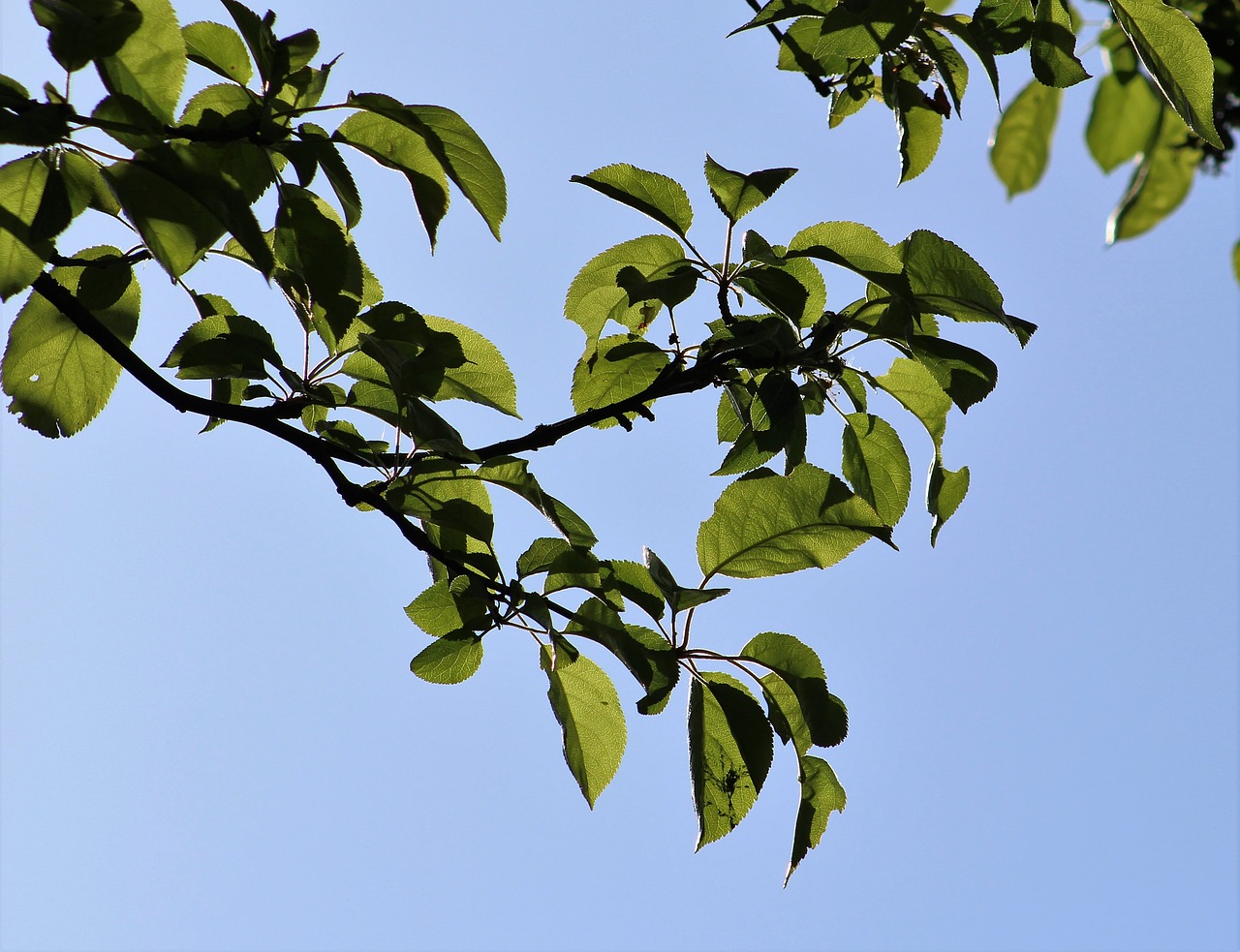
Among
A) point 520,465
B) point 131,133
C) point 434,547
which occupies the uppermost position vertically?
point 131,133

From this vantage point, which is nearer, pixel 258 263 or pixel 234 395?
pixel 258 263

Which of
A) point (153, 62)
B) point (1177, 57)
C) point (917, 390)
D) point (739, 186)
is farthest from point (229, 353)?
point (1177, 57)

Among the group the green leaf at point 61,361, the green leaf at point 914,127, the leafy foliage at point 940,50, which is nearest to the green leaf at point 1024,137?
the leafy foliage at point 940,50

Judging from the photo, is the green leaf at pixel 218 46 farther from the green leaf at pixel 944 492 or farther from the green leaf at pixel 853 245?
the green leaf at pixel 944 492

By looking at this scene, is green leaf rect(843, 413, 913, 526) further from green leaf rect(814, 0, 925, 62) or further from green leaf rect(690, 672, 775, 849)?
green leaf rect(814, 0, 925, 62)

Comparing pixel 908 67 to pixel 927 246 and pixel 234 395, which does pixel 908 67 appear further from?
pixel 234 395

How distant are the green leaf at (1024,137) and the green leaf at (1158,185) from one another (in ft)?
0.75

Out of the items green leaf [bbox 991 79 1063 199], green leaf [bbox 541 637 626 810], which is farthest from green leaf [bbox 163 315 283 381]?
green leaf [bbox 991 79 1063 199]

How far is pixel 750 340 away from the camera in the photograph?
1.12 meters

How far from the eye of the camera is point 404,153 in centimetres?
108

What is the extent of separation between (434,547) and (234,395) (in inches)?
16.0

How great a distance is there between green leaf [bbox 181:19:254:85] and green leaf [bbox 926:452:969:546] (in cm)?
96

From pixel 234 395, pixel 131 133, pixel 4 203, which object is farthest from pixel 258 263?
pixel 234 395

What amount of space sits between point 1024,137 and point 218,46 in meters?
2.12
